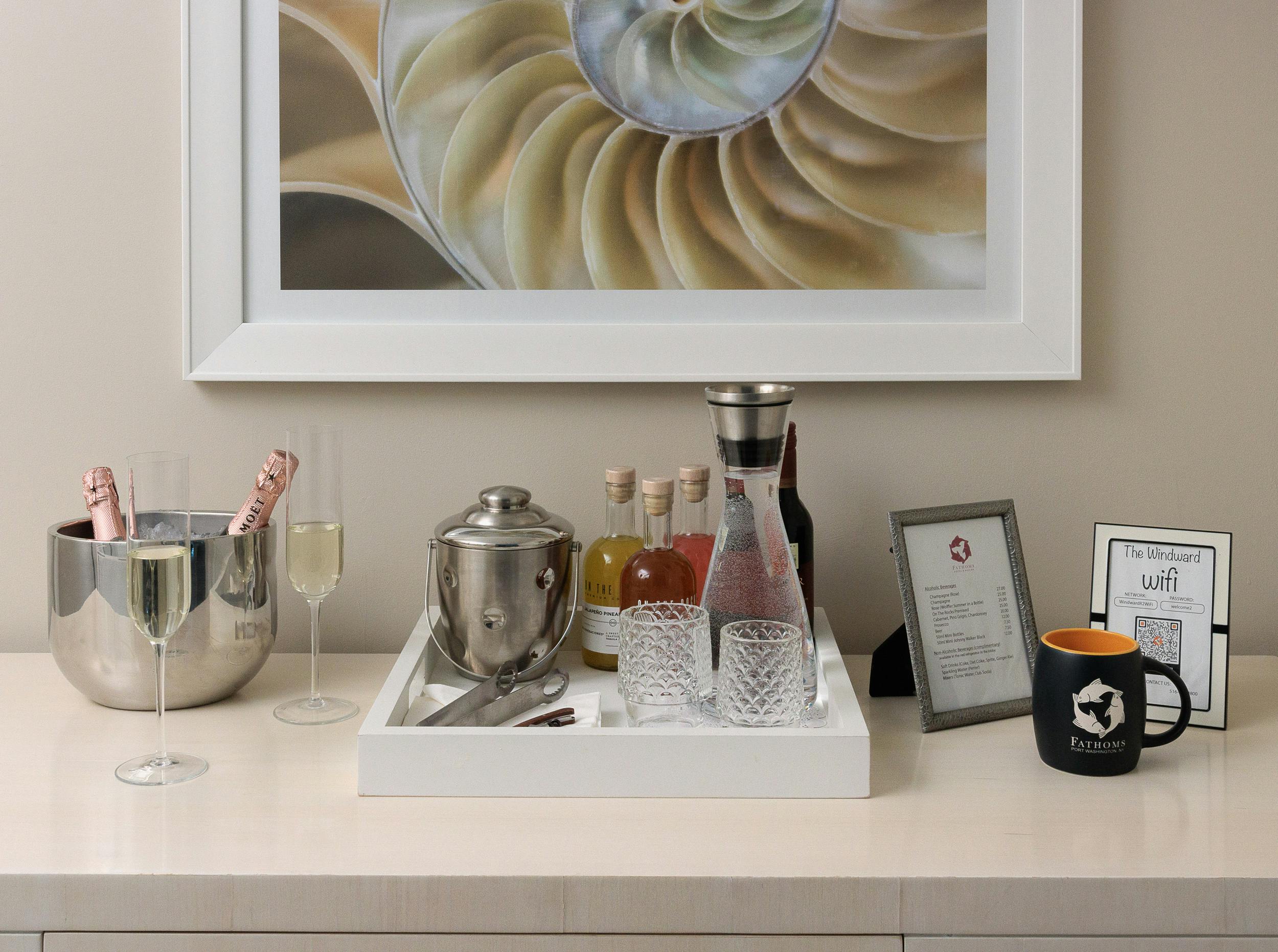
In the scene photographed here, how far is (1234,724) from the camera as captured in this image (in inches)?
40.1

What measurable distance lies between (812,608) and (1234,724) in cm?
42

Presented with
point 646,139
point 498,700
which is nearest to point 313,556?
point 498,700

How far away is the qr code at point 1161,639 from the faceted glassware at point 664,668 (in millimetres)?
441

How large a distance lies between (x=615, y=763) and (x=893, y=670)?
370 millimetres

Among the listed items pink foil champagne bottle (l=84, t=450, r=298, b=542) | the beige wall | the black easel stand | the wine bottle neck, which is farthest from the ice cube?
the black easel stand

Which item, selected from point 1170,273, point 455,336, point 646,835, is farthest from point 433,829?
point 1170,273

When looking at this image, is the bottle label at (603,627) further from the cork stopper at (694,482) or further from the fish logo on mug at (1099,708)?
the fish logo on mug at (1099,708)

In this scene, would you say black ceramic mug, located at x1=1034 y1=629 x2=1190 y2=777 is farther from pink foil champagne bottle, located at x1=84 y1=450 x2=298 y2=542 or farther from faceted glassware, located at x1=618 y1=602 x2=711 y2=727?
pink foil champagne bottle, located at x1=84 y1=450 x2=298 y2=542

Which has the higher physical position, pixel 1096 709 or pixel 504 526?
pixel 504 526

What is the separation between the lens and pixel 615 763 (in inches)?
33.8

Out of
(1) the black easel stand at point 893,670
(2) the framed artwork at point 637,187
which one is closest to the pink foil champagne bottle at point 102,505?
(2) the framed artwork at point 637,187

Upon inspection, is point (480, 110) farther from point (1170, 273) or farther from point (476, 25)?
point (1170, 273)

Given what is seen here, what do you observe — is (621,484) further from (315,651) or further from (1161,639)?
(1161,639)

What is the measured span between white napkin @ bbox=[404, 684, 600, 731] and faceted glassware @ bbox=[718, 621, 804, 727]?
129mm
